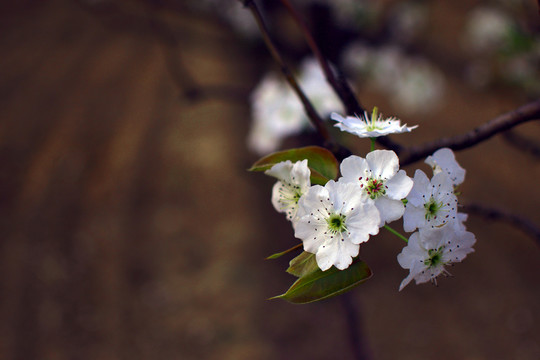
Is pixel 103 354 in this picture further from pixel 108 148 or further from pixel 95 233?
pixel 108 148

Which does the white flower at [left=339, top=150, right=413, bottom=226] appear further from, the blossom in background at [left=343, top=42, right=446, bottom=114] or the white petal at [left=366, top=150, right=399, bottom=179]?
the blossom in background at [left=343, top=42, right=446, bottom=114]

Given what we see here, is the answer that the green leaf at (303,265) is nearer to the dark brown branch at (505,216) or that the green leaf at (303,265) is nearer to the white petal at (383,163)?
the white petal at (383,163)

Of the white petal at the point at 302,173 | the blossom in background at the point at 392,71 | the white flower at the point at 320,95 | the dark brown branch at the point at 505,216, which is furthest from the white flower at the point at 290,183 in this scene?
the blossom in background at the point at 392,71

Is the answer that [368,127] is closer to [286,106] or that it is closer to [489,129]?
[489,129]

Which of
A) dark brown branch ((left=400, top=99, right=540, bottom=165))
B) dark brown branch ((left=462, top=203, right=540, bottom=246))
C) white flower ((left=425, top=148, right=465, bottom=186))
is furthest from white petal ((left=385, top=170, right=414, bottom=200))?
dark brown branch ((left=462, top=203, right=540, bottom=246))

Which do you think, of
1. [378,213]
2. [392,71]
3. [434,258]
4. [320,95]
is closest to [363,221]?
[378,213]
